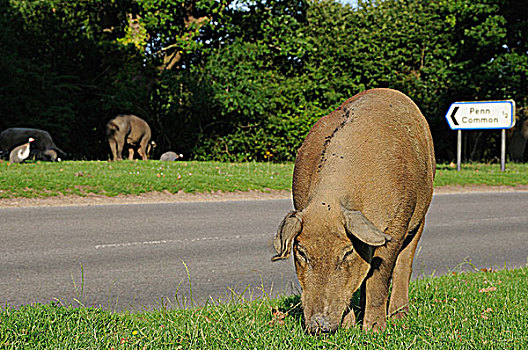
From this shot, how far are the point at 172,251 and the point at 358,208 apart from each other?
484cm

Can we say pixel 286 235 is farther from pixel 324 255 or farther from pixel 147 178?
pixel 147 178

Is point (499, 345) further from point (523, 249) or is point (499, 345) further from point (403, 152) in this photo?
point (523, 249)

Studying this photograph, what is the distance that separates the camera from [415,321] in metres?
4.41

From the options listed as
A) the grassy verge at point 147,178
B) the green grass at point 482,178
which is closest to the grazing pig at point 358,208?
the grassy verge at point 147,178

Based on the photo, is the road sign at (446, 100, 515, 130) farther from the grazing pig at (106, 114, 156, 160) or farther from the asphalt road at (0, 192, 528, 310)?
the grazing pig at (106, 114, 156, 160)

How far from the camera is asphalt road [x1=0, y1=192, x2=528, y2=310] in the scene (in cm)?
598

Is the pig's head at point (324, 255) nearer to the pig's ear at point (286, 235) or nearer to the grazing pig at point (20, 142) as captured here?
the pig's ear at point (286, 235)

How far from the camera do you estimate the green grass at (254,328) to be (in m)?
3.77

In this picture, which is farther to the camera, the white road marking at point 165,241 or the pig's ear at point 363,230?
the white road marking at point 165,241

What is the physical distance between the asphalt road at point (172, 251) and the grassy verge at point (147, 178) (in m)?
1.62

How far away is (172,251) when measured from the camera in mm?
7934

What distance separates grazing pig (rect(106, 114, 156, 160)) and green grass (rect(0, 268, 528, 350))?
16.2 meters

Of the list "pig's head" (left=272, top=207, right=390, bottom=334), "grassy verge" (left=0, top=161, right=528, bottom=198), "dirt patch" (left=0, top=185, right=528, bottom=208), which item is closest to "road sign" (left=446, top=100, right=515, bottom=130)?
"grassy verge" (left=0, top=161, right=528, bottom=198)

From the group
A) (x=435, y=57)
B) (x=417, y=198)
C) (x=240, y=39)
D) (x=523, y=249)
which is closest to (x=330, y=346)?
(x=417, y=198)
